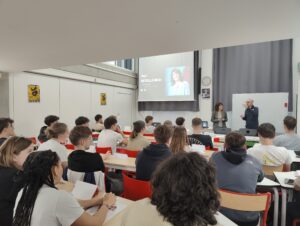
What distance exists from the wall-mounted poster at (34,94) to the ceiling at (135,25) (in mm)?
1892

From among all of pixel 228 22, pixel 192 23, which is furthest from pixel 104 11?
pixel 228 22

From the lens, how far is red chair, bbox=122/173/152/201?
6.73ft

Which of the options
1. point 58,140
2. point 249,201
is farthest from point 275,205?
point 58,140

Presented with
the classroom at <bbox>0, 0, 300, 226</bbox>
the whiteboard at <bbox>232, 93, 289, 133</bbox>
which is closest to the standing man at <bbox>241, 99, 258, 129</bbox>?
the classroom at <bbox>0, 0, 300, 226</bbox>

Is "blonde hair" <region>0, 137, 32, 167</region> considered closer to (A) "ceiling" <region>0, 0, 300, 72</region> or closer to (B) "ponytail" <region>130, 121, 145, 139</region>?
(A) "ceiling" <region>0, 0, 300, 72</region>

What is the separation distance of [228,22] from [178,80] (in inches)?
244

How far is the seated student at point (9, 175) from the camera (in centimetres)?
168

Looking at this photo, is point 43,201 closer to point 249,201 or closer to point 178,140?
point 249,201

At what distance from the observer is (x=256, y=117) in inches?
267

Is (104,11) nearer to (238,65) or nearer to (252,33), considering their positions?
(252,33)

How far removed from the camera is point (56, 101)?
6.56m

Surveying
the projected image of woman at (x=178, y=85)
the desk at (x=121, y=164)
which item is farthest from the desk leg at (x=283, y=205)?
the projected image of woman at (x=178, y=85)

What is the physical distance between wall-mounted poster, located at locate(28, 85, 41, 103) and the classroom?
0.02 m

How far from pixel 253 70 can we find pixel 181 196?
25.2 ft
